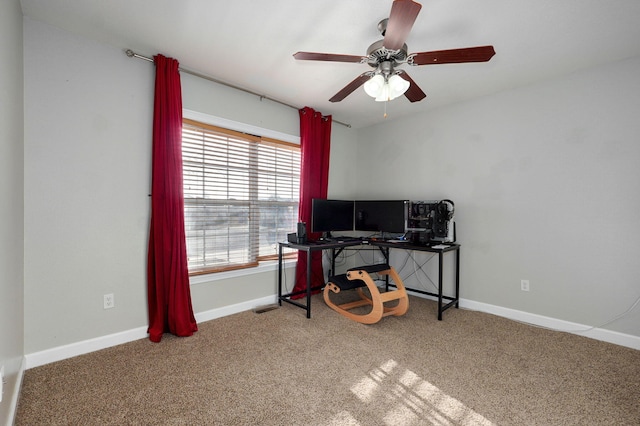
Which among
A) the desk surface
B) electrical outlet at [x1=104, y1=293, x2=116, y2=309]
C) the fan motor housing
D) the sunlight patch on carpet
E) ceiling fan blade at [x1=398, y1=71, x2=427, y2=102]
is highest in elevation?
the fan motor housing

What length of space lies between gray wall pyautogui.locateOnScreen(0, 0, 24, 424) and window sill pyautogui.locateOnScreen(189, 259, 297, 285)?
123 centimetres

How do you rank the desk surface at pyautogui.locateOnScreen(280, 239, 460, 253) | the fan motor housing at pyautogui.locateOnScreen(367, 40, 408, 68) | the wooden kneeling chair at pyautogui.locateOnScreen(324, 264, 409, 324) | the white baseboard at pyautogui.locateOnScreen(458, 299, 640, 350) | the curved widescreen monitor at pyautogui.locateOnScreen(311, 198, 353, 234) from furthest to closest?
the curved widescreen monitor at pyautogui.locateOnScreen(311, 198, 353, 234) → the desk surface at pyautogui.locateOnScreen(280, 239, 460, 253) → the wooden kneeling chair at pyautogui.locateOnScreen(324, 264, 409, 324) → the white baseboard at pyautogui.locateOnScreen(458, 299, 640, 350) → the fan motor housing at pyautogui.locateOnScreen(367, 40, 408, 68)

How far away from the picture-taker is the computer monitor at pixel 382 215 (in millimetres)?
3740

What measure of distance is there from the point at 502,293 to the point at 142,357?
346 cm

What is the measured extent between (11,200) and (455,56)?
269 cm

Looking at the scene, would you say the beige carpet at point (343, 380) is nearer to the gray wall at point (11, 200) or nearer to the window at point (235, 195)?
the gray wall at point (11, 200)

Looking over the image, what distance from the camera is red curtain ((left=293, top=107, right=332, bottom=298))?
12.1ft

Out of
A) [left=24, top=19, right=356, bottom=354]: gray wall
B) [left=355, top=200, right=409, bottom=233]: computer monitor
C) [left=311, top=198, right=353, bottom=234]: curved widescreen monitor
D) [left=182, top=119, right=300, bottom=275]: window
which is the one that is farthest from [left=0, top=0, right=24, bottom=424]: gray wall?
[left=355, top=200, right=409, bottom=233]: computer monitor

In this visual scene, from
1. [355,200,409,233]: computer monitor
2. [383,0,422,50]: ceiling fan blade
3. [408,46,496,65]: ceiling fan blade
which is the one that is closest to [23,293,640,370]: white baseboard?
[355,200,409,233]: computer monitor

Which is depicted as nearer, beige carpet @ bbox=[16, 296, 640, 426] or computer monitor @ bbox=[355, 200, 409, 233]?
beige carpet @ bbox=[16, 296, 640, 426]

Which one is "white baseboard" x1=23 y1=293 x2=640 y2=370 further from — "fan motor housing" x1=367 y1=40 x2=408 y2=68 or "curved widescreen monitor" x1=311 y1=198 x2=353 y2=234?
"fan motor housing" x1=367 y1=40 x2=408 y2=68

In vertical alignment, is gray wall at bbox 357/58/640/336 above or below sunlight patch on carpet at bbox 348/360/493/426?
above

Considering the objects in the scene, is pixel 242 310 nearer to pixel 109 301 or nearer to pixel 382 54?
pixel 109 301

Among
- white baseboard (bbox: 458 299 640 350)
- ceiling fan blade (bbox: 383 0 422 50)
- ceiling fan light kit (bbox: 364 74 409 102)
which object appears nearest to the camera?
ceiling fan blade (bbox: 383 0 422 50)
